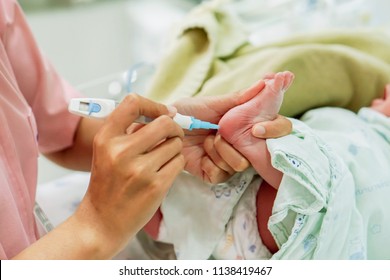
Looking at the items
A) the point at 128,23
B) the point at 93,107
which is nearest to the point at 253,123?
the point at 93,107

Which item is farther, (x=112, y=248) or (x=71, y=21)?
(x=71, y=21)

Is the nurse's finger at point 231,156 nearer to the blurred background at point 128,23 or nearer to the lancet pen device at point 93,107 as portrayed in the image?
the lancet pen device at point 93,107

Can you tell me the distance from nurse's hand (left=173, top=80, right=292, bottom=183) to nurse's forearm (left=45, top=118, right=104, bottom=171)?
0.70ft

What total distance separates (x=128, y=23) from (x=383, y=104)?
113 centimetres

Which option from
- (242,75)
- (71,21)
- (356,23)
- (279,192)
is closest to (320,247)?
(279,192)

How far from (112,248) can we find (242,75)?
44cm

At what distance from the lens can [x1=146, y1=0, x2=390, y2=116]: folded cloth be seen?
0.92 metres

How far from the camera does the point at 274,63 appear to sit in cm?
91

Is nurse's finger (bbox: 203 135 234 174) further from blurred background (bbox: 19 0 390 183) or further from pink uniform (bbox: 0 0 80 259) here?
blurred background (bbox: 19 0 390 183)

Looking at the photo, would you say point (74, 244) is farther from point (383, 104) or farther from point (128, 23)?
point (128, 23)

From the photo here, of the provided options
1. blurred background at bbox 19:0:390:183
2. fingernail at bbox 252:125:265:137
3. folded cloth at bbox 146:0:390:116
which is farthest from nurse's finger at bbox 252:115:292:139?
blurred background at bbox 19:0:390:183
